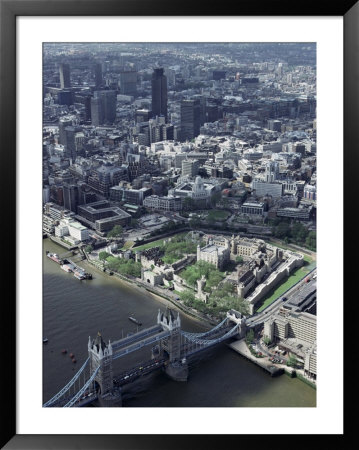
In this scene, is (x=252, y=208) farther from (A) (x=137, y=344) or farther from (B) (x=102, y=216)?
(A) (x=137, y=344)

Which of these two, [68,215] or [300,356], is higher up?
[68,215]

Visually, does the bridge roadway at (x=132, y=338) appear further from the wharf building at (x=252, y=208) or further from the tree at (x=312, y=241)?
the wharf building at (x=252, y=208)

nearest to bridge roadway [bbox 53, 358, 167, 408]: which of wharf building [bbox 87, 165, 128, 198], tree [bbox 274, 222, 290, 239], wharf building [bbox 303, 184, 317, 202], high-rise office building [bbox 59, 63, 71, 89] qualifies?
high-rise office building [bbox 59, 63, 71, 89]

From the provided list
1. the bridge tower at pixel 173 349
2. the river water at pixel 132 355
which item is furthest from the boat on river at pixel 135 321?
the bridge tower at pixel 173 349
